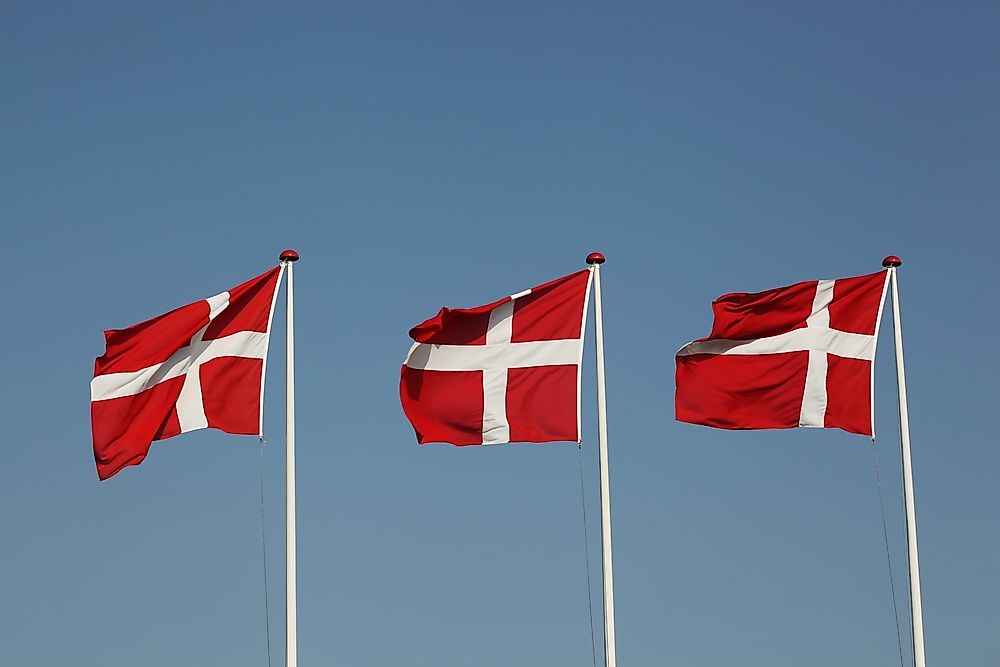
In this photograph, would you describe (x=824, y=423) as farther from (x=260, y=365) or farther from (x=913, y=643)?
(x=260, y=365)

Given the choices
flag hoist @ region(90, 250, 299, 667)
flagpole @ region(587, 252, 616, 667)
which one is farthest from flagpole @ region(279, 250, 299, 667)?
flagpole @ region(587, 252, 616, 667)

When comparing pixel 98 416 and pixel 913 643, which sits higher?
pixel 98 416

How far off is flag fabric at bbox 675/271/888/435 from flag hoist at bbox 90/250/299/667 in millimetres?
7896

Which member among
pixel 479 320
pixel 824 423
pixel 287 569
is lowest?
pixel 287 569

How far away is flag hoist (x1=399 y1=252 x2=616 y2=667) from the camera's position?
3019 cm

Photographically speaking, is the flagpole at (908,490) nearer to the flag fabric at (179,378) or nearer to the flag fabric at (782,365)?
the flag fabric at (782,365)

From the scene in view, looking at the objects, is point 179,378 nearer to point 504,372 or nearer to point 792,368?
point 504,372

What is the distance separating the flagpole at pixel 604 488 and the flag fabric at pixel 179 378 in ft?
20.4

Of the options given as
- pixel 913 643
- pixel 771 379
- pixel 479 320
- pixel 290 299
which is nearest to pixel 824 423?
pixel 771 379

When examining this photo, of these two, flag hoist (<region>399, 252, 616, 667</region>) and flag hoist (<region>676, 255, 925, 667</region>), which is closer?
flag hoist (<region>399, 252, 616, 667</region>)

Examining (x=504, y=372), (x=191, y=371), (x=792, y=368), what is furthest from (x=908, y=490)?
(x=191, y=371)

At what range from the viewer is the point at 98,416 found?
29.2 metres

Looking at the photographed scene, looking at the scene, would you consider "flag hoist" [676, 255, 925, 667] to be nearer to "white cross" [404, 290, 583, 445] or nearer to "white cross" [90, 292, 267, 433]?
"white cross" [404, 290, 583, 445]

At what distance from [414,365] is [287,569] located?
4551 mm
